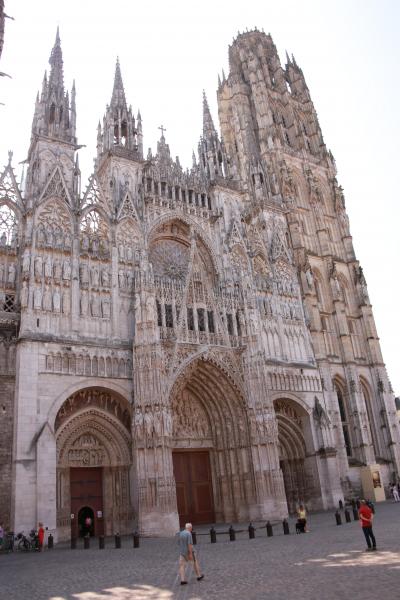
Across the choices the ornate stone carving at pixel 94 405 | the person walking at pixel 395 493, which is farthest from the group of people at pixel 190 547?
the person walking at pixel 395 493

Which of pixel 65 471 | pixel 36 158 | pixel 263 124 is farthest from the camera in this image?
pixel 263 124

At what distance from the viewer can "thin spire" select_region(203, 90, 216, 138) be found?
40484 millimetres

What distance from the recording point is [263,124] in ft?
155

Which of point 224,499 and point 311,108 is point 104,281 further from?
point 311,108

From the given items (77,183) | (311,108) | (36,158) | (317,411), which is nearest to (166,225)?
(77,183)

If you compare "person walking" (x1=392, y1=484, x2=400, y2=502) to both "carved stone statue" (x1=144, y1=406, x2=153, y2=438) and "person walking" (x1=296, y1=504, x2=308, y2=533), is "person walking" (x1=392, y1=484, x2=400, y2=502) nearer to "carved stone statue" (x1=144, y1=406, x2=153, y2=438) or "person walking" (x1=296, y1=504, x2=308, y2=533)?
"person walking" (x1=296, y1=504, x2=308, y2=533)

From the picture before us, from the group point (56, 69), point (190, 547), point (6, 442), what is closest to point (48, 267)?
point (6, 442)

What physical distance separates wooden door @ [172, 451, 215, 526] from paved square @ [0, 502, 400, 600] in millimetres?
8949

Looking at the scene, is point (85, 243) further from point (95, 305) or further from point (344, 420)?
point (344, 420)

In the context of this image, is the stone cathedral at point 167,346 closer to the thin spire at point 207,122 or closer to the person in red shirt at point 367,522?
the thin spire at point 207,122

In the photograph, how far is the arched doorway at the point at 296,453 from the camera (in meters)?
31.6

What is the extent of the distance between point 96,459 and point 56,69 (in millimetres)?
26534

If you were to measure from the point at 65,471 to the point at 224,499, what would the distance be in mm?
9306

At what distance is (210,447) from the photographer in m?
28.7
